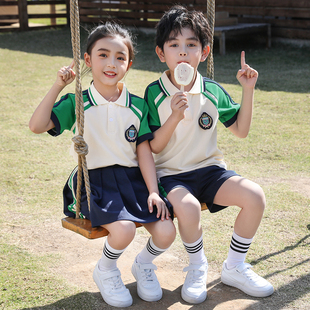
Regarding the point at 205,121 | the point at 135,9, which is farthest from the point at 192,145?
the point at 135,9

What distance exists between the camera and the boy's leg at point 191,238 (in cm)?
222

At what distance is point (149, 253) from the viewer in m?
2.38

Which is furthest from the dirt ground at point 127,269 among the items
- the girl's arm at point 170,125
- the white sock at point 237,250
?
the girl's arm at point 170,125

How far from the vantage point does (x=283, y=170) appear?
165 inches

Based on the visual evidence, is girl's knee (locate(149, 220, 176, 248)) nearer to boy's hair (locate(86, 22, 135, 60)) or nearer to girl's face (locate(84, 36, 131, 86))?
girl's face (locate(84, 36, 131, 86))

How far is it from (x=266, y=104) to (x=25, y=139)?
325 centimetres

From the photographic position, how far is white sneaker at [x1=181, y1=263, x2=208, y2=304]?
7.49ft

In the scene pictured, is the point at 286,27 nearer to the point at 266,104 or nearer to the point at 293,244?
the point at 266,104

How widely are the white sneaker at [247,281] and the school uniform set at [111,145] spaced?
571 mm

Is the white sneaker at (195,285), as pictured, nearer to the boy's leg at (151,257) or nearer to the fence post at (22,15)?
the boy's leg at (151,257)

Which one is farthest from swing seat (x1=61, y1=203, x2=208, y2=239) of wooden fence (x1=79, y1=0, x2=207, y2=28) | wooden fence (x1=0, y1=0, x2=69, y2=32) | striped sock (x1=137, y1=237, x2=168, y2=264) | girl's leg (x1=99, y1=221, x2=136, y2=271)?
wooden fence (x1=0, y1=0, x2=69, y2=32)

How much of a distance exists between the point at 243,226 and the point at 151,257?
19.8 inches

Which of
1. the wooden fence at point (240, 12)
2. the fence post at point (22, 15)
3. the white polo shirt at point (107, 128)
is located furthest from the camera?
the fence post at point (22, 15)

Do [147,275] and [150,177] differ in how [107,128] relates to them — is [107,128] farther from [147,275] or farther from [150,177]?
[147,275]
